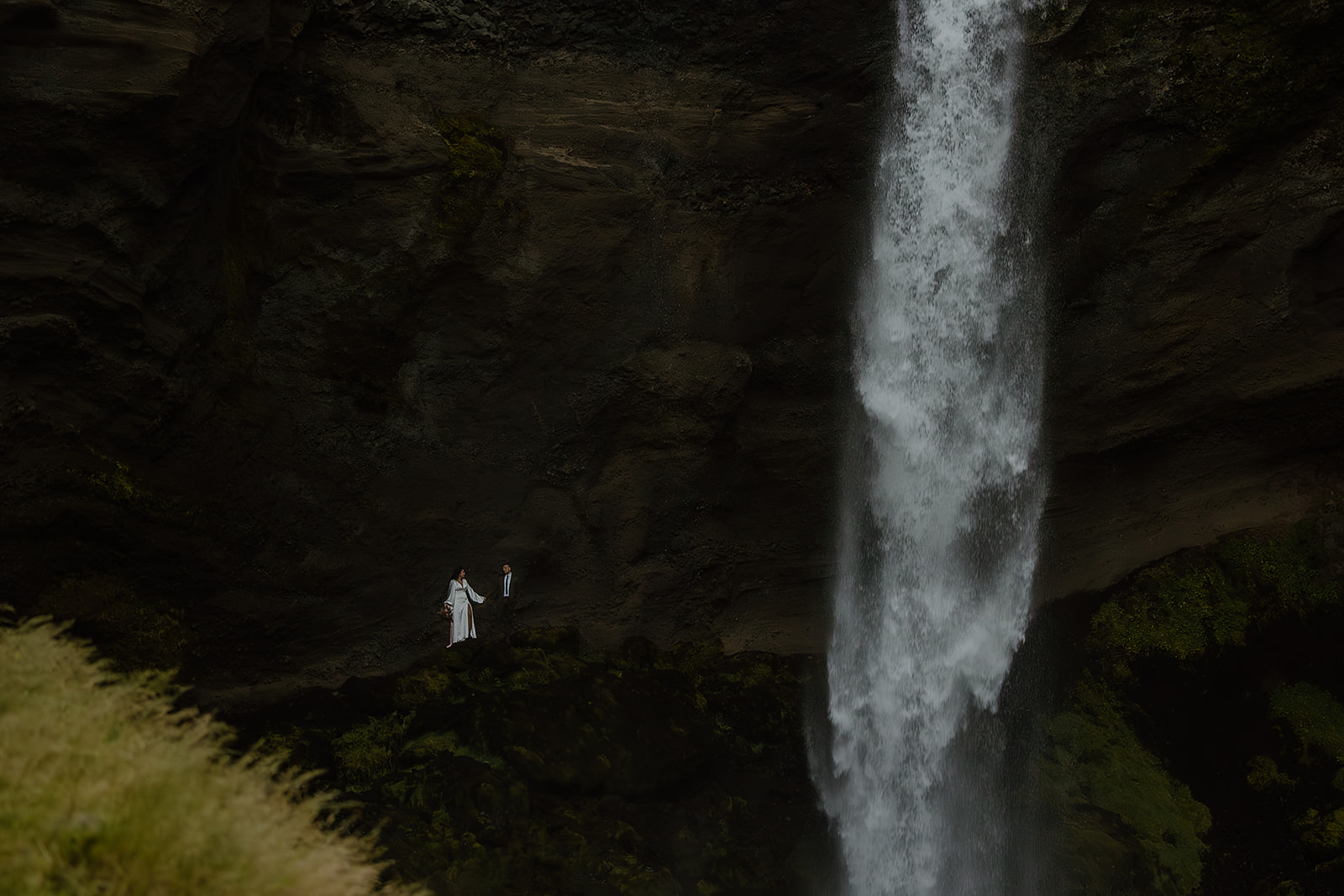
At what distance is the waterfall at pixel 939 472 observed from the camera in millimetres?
13695

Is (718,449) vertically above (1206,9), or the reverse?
(1206,9)

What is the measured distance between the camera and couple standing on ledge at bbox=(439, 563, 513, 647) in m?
12.7

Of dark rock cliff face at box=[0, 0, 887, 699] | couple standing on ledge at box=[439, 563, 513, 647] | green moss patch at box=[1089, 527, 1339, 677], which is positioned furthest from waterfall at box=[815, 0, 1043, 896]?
couple standing on ledge at box=[439, 563, 513, 647]

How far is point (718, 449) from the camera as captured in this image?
14680mm

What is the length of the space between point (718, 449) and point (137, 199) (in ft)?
26.0

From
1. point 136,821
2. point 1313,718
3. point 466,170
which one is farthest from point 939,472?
point 136,821

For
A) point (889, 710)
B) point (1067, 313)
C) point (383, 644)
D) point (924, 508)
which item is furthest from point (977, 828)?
point (383, 644)

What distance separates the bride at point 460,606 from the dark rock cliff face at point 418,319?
108 cm

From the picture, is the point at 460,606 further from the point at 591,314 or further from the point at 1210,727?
the point at 1210,727

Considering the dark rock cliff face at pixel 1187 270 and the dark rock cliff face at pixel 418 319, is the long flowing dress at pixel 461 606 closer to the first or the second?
the dark rock cliff face at pixel 418 319

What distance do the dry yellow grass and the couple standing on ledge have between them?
23.7ft

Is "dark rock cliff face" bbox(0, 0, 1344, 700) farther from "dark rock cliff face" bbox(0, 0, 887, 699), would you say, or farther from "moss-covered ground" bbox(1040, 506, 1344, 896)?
"moss-covered ground" bbox(1040, 506, 1344, 896)

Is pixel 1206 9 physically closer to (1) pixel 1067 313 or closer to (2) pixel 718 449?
(1) pixel 1067 313

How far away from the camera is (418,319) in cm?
1319
